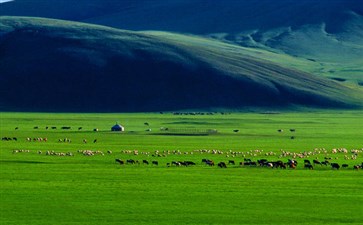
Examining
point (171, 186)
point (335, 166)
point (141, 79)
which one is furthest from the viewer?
point (141, 79)

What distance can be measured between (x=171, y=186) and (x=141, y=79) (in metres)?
134

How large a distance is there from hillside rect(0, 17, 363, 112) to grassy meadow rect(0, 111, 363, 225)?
8425 cm

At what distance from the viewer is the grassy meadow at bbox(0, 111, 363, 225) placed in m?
36.4

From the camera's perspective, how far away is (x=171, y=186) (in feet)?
146

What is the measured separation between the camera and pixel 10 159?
5928 cm

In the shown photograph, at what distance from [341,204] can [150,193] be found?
26.2 ft

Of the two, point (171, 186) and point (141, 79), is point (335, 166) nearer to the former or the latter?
point (171, 186)

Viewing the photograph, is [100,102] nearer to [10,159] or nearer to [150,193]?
[10,159]

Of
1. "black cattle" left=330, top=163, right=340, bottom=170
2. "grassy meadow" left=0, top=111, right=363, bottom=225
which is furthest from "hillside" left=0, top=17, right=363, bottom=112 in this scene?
"black cattle" left=330, top=163, right=340, bottom=170

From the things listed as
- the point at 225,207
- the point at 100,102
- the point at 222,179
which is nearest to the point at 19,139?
the point at 222,179

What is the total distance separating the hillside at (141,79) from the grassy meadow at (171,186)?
276ft

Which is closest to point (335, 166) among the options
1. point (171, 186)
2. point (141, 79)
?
point (171, 186)

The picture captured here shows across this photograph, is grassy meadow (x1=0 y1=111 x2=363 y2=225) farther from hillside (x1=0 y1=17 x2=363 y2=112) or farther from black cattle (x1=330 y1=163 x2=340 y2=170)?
hillside (x1=0 y1=17 x2=363 y2=112)

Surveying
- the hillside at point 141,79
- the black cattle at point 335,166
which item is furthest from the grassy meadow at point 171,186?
the hillside at point 141,79
